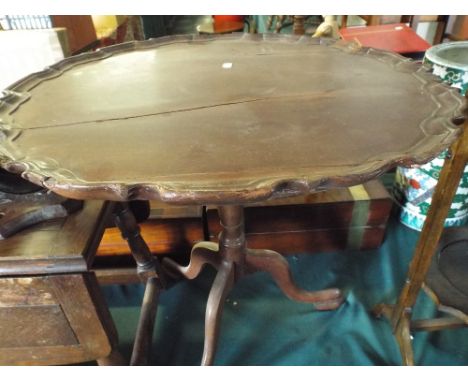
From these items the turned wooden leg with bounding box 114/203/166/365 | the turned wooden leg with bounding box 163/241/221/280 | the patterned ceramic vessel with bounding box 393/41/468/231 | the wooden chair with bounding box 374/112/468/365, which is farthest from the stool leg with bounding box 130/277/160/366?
the patterned ceramic vessel with bounding box 393/41/468/231

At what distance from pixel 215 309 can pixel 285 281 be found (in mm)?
268

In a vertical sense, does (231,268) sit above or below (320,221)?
above

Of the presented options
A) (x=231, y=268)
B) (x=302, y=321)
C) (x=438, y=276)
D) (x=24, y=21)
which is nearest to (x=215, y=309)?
(x=231, y=268)

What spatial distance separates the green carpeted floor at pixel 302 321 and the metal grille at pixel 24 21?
1301mm

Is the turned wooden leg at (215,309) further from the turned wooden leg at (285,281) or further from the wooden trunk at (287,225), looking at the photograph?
the wooden trunk at (287,225)

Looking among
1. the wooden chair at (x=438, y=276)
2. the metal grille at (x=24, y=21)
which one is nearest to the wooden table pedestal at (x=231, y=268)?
the wooden chair at (x=438, y=276)

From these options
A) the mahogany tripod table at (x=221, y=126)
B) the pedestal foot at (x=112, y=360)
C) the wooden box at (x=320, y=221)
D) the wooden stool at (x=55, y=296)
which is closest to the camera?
the mahogany tripod table at (x=221, y=126)

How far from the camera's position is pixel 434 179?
1.41 meters

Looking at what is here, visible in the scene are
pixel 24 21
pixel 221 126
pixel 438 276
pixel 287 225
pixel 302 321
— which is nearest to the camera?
pixel 221 126

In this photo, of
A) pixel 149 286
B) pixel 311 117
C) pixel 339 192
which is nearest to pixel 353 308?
pixel 339 192

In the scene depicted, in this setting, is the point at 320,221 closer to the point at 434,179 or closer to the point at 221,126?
the point at 434,179

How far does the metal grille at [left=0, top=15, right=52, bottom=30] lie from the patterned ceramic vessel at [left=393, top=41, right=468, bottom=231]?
167 cm

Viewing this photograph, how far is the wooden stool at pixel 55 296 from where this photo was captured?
77 centimetres

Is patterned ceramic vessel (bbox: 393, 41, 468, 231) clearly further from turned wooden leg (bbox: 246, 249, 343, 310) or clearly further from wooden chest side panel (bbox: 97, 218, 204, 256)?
wooden chest side panel (bbox: 97, 218, 204, 256)
